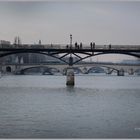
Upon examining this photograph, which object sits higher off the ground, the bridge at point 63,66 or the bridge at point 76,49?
the bridge at point 76,49

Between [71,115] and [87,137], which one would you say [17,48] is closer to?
[71,115]

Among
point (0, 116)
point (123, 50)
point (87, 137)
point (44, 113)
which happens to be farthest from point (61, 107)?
point (123, 50)

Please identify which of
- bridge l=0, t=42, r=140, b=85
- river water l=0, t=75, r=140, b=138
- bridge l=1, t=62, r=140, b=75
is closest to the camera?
river water l=0, t=75, r=140, b=138

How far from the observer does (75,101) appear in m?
25.3

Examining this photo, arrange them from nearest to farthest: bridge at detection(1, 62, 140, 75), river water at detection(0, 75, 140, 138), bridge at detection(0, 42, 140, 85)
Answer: river water at detection(0, 75, 140, 138)
bridge at detection(0, 42, 140, 85)
bridge at detection(1, 62, 140, 75)

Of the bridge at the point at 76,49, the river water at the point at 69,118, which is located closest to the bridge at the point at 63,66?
the bridge at the point at 76,49

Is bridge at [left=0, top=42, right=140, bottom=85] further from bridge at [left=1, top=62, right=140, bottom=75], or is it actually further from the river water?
bridge at [left=1, top=62, right=140, bottom=75]

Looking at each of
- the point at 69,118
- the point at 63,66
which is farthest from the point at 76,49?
the point at 63,66

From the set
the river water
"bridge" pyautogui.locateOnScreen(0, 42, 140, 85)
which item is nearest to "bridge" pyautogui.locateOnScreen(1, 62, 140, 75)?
"bridge" pyautogui.locateOnScreen(0, 42, 140, 85)

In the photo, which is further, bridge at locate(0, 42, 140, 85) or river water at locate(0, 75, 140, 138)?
bridge at locate(0, 42, 140, 85)

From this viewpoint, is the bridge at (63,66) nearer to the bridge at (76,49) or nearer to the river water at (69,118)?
the bridge at (76,49)

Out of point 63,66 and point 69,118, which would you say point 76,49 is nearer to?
point 69,118

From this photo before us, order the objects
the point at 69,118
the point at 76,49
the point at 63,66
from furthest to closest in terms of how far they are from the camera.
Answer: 1. the point at 63,66
2. the point at 76,49
3. the point at 69,118

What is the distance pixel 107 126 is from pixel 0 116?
422 cm
